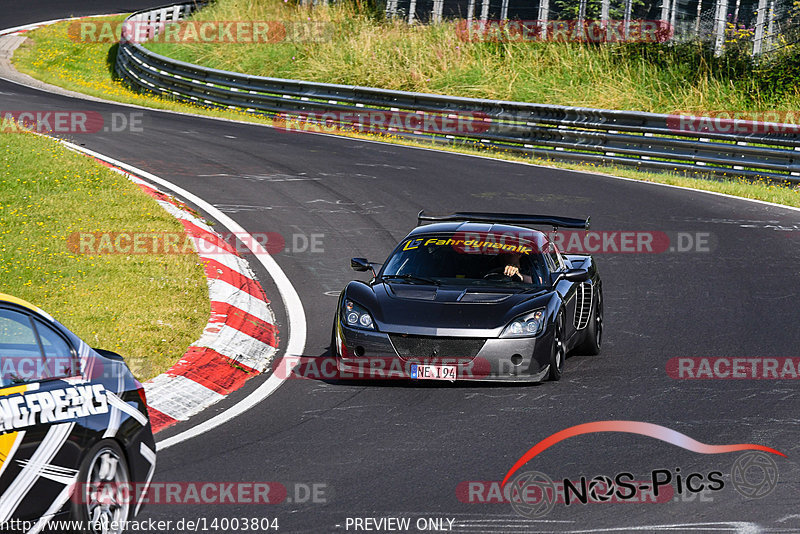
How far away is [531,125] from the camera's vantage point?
2325cm

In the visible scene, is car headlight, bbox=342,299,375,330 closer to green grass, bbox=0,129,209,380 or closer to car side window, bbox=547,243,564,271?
green grass, bbox=0,129,209,380

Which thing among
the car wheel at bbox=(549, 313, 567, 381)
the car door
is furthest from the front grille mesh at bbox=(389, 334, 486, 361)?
the car door

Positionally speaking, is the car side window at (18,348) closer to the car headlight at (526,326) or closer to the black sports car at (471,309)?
the black sports car at (471,309)

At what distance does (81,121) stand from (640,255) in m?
13.7

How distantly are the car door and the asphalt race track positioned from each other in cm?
93

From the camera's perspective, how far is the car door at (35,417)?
15.4 feet

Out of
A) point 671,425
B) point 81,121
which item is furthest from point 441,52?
point 671,425

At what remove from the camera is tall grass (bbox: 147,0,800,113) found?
25.9 meters

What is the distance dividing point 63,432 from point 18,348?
50 centimetres

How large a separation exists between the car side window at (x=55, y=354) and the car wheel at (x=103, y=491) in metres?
0.41

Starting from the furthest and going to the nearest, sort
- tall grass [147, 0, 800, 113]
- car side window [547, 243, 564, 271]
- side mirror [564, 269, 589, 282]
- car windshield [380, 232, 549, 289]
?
tall grass [147, 0, 800, 113], car side window [547, 243, 564, 271], car windshield [380, 232, 549, 289], side mirror [564, 269, 589, 282]

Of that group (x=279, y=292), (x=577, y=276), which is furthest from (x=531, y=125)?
(x=577, y=276)

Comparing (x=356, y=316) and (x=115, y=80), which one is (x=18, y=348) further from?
(x=115, y=80)

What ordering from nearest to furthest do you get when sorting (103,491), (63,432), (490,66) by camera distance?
1. (63,432)
2. (103,491)
3. (490,66)
